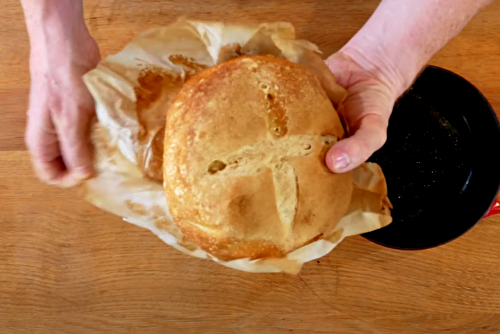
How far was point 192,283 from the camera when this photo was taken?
1.02 meters

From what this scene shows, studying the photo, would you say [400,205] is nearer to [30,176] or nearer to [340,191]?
[340,191]

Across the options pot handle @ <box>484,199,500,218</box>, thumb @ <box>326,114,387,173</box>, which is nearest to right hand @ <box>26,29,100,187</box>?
thumb @ <box>326,114,387,173</box>

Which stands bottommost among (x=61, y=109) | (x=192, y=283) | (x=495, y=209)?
(x=192, y=283)

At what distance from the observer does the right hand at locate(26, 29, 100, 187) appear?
880mm

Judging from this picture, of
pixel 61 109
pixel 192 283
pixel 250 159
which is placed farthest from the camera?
pixel 192 283

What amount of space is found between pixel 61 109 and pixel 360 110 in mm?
691

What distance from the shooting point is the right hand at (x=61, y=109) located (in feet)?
2.89

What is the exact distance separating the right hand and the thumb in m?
0.55

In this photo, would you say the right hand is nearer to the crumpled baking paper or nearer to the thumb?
the crumpled baking paper

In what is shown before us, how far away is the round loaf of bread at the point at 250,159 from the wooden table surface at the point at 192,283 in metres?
0.30

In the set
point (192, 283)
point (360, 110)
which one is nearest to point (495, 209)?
point (360, 110)

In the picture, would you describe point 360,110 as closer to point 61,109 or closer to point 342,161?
point 342,161

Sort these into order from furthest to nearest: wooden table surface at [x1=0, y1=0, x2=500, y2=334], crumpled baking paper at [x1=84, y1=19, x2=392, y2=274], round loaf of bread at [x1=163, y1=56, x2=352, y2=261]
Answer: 1. wooden table surface at [x1=0, y1=0, x2=500, y2=334]
2. crumpled baking paper at [x1=84, y1=19, x2=392, y2=274]
3. round loaf of bread at [x1=163, y1=56, x2=352, y2=261]

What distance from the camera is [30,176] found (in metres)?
1.07
